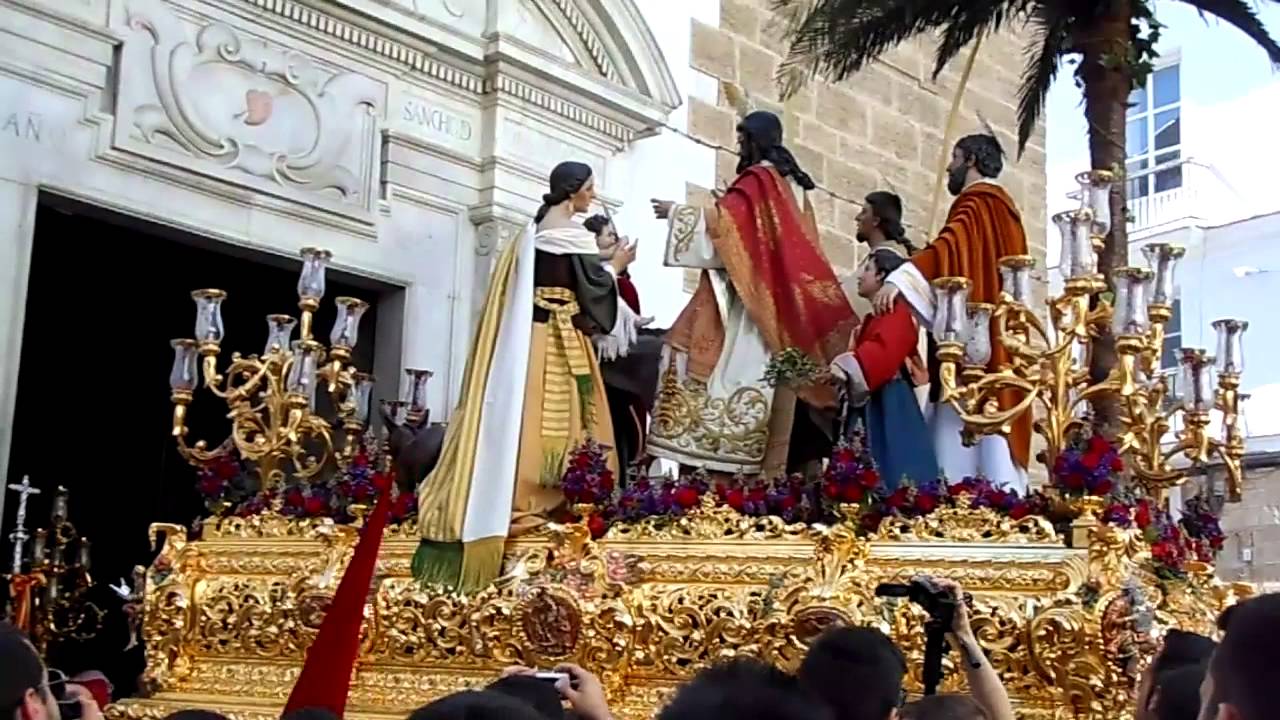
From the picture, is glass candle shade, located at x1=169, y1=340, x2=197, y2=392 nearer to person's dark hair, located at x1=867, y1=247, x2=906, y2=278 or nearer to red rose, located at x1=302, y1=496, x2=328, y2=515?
red rose, located at x1=302, y1=496, x2=328, y2=515

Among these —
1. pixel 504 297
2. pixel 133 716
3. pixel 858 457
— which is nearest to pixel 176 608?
pixel 133 716

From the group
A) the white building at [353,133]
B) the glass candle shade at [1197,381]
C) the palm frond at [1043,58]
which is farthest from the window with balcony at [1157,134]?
the glass candle shade at [1197,381]

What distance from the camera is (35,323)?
10.5m

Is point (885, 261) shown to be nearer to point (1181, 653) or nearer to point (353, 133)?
point (1181, 653)

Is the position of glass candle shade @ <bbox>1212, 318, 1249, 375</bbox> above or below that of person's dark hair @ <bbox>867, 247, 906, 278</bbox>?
below

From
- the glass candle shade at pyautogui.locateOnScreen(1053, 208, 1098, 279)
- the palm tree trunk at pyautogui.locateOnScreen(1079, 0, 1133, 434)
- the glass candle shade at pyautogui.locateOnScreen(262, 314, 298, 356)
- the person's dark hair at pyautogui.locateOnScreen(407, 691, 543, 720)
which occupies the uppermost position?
the palm tree trunk at pyautogui.locateOnScreen(1079, 0, 1133, 434)

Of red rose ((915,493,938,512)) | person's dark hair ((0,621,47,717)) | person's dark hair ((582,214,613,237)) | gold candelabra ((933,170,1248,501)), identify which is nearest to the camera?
person's dark hair ((0,621,47,717))

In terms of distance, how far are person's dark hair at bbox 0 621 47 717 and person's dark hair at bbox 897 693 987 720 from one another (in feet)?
4.68

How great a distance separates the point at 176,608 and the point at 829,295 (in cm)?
296

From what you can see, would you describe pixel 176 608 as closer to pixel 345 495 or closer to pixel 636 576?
pixel 345 495

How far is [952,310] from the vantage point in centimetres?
545

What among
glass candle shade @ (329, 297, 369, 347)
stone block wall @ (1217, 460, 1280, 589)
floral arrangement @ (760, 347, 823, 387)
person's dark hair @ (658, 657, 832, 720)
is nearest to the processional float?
floral arrangement @ (760, 347, 823, 387)

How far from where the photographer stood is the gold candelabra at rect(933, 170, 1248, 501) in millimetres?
5344

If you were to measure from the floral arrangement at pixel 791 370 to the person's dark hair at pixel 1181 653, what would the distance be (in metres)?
3.00
